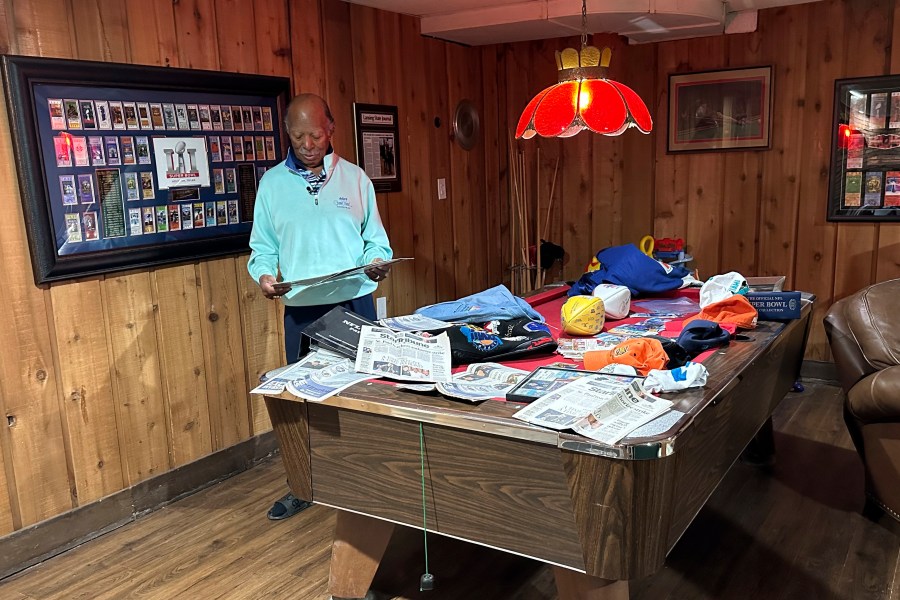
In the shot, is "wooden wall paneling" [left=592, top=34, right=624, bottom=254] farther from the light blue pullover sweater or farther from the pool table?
the pool table

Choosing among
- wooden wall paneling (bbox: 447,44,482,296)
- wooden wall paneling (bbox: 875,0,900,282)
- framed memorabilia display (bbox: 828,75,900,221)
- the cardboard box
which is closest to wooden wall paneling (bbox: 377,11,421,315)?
wooden wall paneling (bbox: 447,44,482,296)

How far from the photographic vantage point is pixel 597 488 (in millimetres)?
1591

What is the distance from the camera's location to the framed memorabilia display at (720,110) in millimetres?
4363

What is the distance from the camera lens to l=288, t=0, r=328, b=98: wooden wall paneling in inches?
140

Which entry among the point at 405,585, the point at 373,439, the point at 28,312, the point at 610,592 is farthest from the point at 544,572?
the point at 28,312

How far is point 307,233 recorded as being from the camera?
288 cm

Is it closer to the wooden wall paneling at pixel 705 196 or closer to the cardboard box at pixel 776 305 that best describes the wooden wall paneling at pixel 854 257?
the wooden wall paneling at pixel 705 196

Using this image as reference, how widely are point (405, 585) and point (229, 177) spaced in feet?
6.21

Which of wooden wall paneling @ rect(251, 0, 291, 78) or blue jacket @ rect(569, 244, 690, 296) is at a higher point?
wooden wall paneling @ rect(251, 0, 291, 78)

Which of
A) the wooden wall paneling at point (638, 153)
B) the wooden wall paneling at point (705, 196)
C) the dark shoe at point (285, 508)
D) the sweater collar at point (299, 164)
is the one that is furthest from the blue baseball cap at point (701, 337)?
the wooden wall paneling at point (638, 153)

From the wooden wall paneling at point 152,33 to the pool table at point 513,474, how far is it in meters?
1.64

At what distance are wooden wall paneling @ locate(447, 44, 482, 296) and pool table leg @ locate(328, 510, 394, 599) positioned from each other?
2827mm

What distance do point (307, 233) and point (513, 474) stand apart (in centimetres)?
152

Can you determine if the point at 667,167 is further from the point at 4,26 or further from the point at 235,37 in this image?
the point at 4,26
